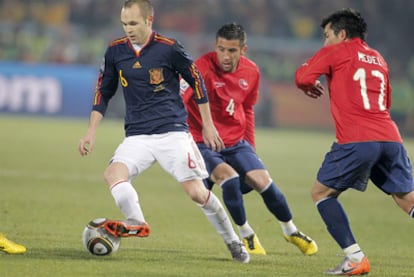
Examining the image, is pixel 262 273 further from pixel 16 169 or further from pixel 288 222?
pixel 16 169

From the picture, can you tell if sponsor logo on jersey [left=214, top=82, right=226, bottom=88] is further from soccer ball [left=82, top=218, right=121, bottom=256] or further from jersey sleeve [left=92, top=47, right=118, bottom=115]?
soccer ball [left=82, top=218, right=121, bottom=256]

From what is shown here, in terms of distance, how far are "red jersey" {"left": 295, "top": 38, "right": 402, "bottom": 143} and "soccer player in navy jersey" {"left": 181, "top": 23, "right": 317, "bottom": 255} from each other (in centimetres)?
162

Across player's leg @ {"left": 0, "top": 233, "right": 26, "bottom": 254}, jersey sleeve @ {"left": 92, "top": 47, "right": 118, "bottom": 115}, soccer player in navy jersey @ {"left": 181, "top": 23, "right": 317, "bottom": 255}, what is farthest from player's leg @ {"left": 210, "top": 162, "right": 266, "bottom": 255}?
player's leg @ {"left": 0, "top": 233, "right": 26, "bottom": 254}

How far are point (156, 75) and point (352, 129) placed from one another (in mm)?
1513

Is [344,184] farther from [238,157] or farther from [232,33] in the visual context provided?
[232,33]

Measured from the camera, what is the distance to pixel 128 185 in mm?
7129

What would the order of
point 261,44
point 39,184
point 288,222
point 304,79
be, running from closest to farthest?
point 304,79, point 288,222, point 39,184, point 261,44

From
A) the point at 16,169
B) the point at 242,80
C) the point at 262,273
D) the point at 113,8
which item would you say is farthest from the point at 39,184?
the point at 113,8

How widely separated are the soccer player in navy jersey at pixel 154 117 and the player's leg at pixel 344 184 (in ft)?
2.65

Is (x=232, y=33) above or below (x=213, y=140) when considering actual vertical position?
above

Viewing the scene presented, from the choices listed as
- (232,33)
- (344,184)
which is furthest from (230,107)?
(344,184)

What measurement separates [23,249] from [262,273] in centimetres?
182

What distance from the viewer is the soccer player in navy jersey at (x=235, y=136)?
839 centimetres

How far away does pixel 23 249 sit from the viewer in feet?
24.0
